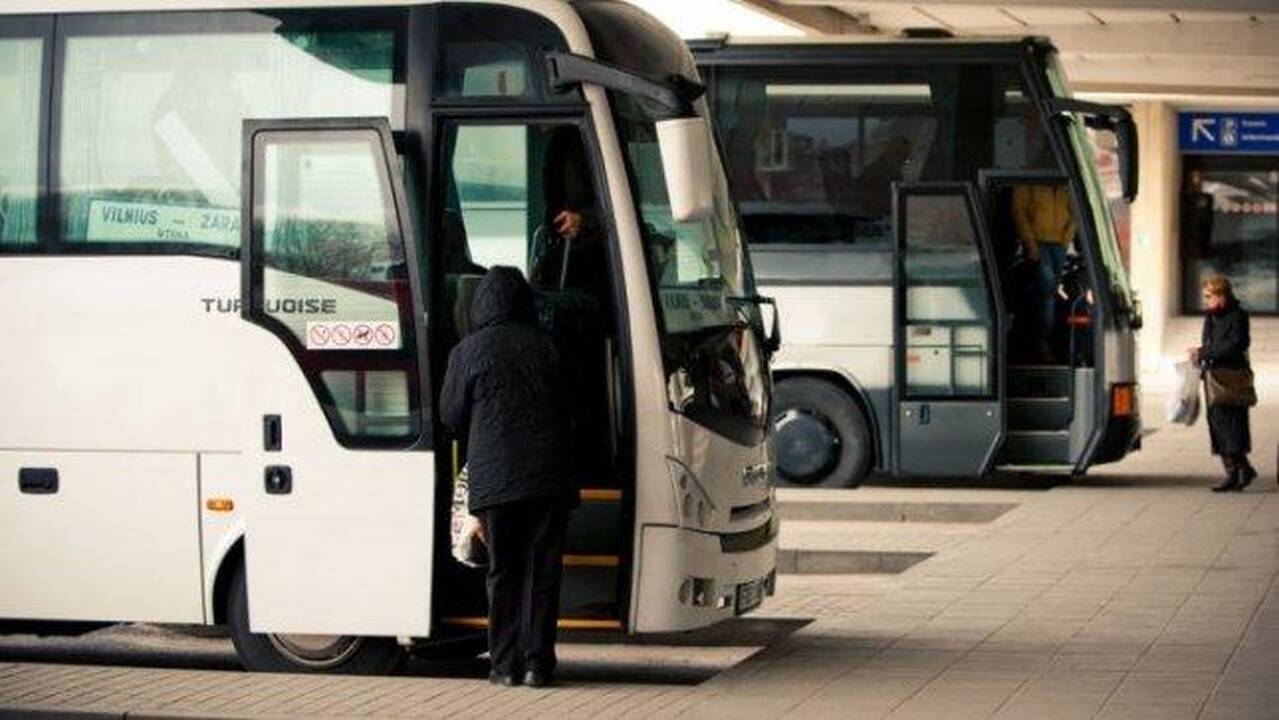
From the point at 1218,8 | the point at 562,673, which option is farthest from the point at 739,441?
the point at 1218,8

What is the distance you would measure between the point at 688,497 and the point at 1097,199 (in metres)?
11.0

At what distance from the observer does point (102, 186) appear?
42.2ft

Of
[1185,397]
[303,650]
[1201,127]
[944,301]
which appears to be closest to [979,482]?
[1185,397]

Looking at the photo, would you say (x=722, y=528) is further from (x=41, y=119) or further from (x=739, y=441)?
(x=41, y=119)

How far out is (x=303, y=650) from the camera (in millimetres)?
12617

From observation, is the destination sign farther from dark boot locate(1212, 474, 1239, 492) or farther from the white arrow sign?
the white arrow sign

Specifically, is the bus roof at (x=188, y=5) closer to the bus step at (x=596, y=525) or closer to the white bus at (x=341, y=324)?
the white bus at (x=341, y=324)

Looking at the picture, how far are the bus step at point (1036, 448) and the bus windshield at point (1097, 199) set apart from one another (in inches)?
44.5

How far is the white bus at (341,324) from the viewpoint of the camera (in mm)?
12133

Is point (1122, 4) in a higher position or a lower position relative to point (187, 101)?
higher

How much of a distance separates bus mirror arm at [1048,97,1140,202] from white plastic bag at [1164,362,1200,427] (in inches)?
89.0

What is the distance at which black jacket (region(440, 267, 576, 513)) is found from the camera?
11656 millimetres

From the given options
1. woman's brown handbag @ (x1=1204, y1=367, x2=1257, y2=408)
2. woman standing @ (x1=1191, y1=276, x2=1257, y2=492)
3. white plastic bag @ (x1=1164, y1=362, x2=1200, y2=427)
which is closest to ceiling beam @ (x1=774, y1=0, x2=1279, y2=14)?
white plastic bag @ (x1=1164, y1=362, x2=1200, y2=427)

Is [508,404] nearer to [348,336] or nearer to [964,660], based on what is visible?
[348,336]
